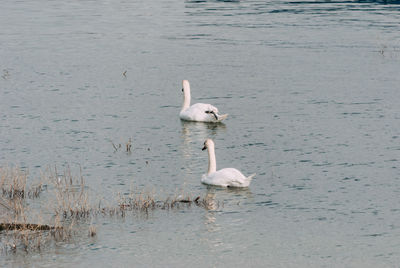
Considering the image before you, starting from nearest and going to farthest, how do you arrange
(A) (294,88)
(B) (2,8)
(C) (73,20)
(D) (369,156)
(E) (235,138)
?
(D) (369,156), (E) (235,138), (A) (294,88), (C) (73,20), (B) (2,8)

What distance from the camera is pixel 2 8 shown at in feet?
224

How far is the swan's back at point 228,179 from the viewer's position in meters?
20.0

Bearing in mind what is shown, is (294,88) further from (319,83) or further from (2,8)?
(2,8)

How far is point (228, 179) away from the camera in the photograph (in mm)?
20188

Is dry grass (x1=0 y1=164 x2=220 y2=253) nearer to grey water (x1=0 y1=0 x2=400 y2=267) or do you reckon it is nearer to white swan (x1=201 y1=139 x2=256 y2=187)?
grey water (x1=0 y1=0 x2=400 y2=267)

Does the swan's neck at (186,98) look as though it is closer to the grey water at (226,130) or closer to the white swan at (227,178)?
the grey water at (226,130)

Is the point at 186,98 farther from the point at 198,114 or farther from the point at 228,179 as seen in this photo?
the point at 228,179

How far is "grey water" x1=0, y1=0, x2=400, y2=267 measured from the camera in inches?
642

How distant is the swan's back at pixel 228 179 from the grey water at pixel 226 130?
262mm

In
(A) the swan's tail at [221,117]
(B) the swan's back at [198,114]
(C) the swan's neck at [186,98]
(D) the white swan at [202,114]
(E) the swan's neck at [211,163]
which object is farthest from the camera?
(C) the swan's neck at [186,98]

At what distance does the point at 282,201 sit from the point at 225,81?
1679 cm

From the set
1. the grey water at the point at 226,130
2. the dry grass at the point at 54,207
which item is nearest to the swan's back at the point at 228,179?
the grey water at the point at 226,130

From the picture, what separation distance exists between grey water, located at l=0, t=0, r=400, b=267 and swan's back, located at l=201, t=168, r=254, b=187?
10.3 inches

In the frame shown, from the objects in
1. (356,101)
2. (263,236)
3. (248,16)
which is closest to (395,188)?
(263,236)
